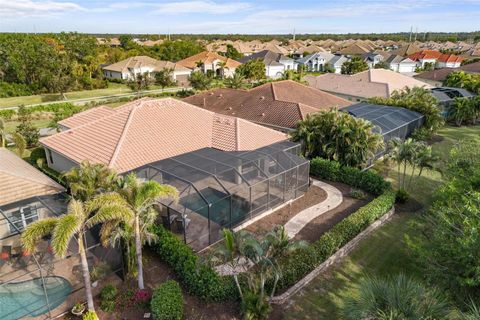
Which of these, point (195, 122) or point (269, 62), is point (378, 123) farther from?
point (269, 62)

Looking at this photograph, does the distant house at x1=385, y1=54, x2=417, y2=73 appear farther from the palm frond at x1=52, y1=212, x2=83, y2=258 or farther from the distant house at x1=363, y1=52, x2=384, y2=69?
the palm frond at x1=52, y1=212, x2=83, y2=258

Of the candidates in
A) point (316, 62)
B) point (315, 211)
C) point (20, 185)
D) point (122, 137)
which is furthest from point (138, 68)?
point (315, 211)

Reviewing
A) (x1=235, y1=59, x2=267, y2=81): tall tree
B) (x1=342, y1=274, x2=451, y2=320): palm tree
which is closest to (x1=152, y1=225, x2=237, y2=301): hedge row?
(x1=342, y1=274, x2=451, y2=320): palm tree

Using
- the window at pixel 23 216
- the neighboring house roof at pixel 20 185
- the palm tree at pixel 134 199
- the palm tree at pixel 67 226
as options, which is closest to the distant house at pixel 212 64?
the neighboring house roof at pixel 20 185

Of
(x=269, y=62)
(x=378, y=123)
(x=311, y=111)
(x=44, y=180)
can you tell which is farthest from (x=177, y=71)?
(x=44, y=180)

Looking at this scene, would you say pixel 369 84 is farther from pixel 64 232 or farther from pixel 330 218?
pixel 64 232
